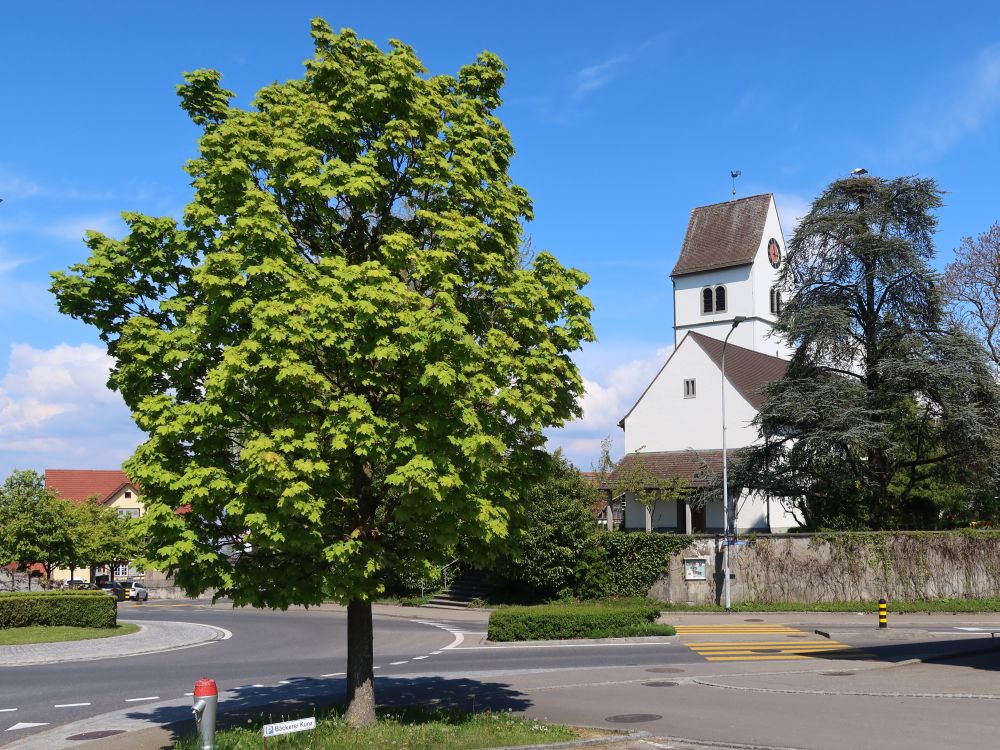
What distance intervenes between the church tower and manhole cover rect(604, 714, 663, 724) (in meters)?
54.8

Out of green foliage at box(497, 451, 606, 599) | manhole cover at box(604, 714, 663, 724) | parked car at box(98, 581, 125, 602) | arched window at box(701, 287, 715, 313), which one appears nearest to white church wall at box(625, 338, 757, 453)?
arched window at box(701, 287, 715, 313)

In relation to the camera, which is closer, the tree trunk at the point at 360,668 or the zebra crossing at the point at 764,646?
the tree trunk at the point at 360,668

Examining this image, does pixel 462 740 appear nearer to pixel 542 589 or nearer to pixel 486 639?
pixel 486 639

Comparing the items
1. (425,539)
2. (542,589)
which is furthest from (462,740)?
(542,589)

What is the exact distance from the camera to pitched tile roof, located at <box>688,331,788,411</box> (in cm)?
5297

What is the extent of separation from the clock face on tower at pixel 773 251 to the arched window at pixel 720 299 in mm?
4387

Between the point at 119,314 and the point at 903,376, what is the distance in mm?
31335

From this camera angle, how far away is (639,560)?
37625mm

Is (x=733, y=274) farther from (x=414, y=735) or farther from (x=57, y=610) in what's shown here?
(x=414, y=735)

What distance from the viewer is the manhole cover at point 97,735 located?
13.6 metres

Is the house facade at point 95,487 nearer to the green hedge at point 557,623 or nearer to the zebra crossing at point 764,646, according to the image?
the green hedge at point 557,623

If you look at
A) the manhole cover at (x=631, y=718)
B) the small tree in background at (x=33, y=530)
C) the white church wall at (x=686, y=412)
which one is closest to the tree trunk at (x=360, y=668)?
the manhole cover at (x=631, y=718)

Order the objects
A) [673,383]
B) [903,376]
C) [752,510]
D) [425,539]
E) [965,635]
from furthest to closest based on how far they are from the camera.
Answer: [673,383]
[752,510]
[903,376]
[965,635]
[425,539]

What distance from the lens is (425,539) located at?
1270 cm
